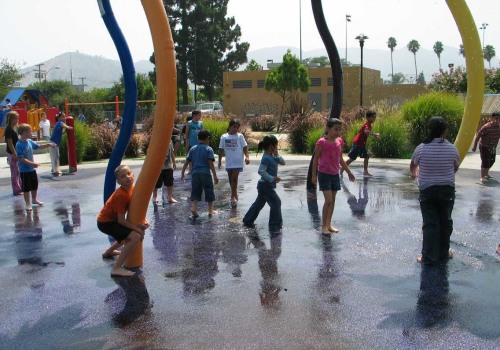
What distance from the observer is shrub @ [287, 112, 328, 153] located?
20734 millimetres

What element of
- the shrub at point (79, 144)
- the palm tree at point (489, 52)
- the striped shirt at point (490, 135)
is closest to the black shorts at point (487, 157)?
the striped shirt at point (490, 135)

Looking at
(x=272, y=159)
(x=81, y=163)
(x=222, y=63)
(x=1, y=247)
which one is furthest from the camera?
(x=222, y=63)

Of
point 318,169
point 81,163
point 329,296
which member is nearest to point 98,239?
point 318,169

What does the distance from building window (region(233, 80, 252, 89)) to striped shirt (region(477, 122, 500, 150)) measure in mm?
49115

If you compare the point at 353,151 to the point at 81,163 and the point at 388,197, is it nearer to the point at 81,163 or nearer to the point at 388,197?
the point at 388,197

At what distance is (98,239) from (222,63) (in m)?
62.4

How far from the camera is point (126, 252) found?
20.7ft

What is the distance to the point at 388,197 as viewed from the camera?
11.0 meters

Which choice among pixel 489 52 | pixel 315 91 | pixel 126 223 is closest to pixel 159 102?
pixel 126 223

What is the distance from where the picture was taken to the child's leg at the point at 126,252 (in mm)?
6297

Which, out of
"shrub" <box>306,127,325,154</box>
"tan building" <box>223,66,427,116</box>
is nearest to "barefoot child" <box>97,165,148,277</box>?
"shrub" <box>306,127,325,154</box>

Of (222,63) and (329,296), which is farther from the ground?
(222,63)

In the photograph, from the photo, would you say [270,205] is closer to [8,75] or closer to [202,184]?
[202,184]

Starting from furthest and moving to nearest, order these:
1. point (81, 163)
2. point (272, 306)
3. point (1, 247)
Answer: point (81, 163) → point (1, 247) → point (272, 306)
